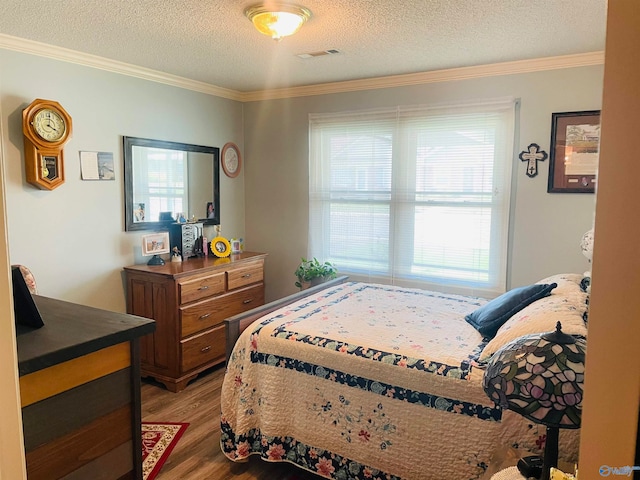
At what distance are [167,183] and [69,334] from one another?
273 centimetres

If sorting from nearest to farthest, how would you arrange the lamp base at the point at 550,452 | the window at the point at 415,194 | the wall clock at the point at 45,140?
the lamp base at the point at 550,452 < the wall clock at the point at 45,140 < the window at the point at 415,194

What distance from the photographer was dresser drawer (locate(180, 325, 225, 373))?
3.38 meters

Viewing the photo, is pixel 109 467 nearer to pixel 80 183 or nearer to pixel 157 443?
pixel 157 443

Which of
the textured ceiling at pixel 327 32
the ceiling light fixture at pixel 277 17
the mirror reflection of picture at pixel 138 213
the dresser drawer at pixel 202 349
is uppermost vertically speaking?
the textured ceiling at pixel 327 32

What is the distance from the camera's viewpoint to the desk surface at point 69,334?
1145 millimetres

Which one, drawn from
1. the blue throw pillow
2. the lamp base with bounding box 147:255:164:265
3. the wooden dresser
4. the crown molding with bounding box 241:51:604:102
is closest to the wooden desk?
the blue throw pillow

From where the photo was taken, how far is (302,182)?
14.6 feet

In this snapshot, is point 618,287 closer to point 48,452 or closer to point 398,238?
point 48,452

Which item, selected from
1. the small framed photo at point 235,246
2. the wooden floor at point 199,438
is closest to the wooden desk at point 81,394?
the wooden floor at point 199,438

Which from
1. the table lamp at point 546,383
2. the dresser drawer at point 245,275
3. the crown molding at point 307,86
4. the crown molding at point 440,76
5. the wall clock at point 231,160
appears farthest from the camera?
the wall clock at point 231,160

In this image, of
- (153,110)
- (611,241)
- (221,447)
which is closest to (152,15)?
(153,110)

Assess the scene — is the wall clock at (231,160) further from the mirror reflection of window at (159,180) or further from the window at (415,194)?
the window at (415,194)

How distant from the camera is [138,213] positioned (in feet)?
11.9

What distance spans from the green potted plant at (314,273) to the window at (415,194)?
5.1 inches
